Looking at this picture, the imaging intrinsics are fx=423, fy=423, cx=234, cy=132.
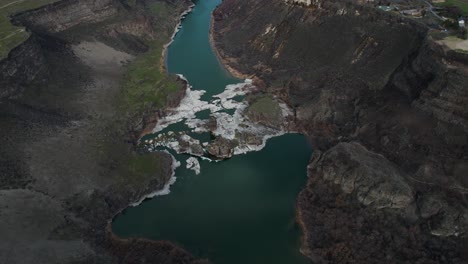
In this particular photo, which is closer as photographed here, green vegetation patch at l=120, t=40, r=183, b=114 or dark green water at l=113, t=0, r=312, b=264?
dark green water at l=113, t=0, r=312, b=264

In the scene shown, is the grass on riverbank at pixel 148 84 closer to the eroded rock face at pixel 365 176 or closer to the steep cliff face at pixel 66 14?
the steep cliff face at pixel 66 14

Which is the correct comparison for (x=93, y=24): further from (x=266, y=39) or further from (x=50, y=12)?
(x=266, y=39)

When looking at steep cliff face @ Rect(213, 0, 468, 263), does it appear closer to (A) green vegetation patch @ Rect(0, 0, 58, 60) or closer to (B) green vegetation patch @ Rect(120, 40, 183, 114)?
(B) green vegetation patch @ Rect(120, 40, 183, 114)

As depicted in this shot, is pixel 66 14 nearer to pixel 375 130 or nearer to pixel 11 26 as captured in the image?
pixel 11 26

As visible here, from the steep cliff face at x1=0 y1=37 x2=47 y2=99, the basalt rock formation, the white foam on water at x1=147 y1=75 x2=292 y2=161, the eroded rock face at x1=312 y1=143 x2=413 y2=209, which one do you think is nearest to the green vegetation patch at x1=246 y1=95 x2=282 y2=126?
the white foam on water at x1=147 y1=75 x2=292 y2=161

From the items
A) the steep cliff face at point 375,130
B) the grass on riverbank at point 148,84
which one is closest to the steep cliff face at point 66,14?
the grass on riverbank at point 148,84

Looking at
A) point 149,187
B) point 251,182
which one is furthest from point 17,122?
point 251,182

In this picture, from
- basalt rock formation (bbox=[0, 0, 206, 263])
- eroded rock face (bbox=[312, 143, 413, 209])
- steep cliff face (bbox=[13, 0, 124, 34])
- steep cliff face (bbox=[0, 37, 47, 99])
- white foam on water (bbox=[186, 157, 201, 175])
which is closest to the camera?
basalt rock formation (bbox=[0, 0, 206, 263])

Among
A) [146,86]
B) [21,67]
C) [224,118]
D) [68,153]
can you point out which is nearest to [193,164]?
[224,118]
